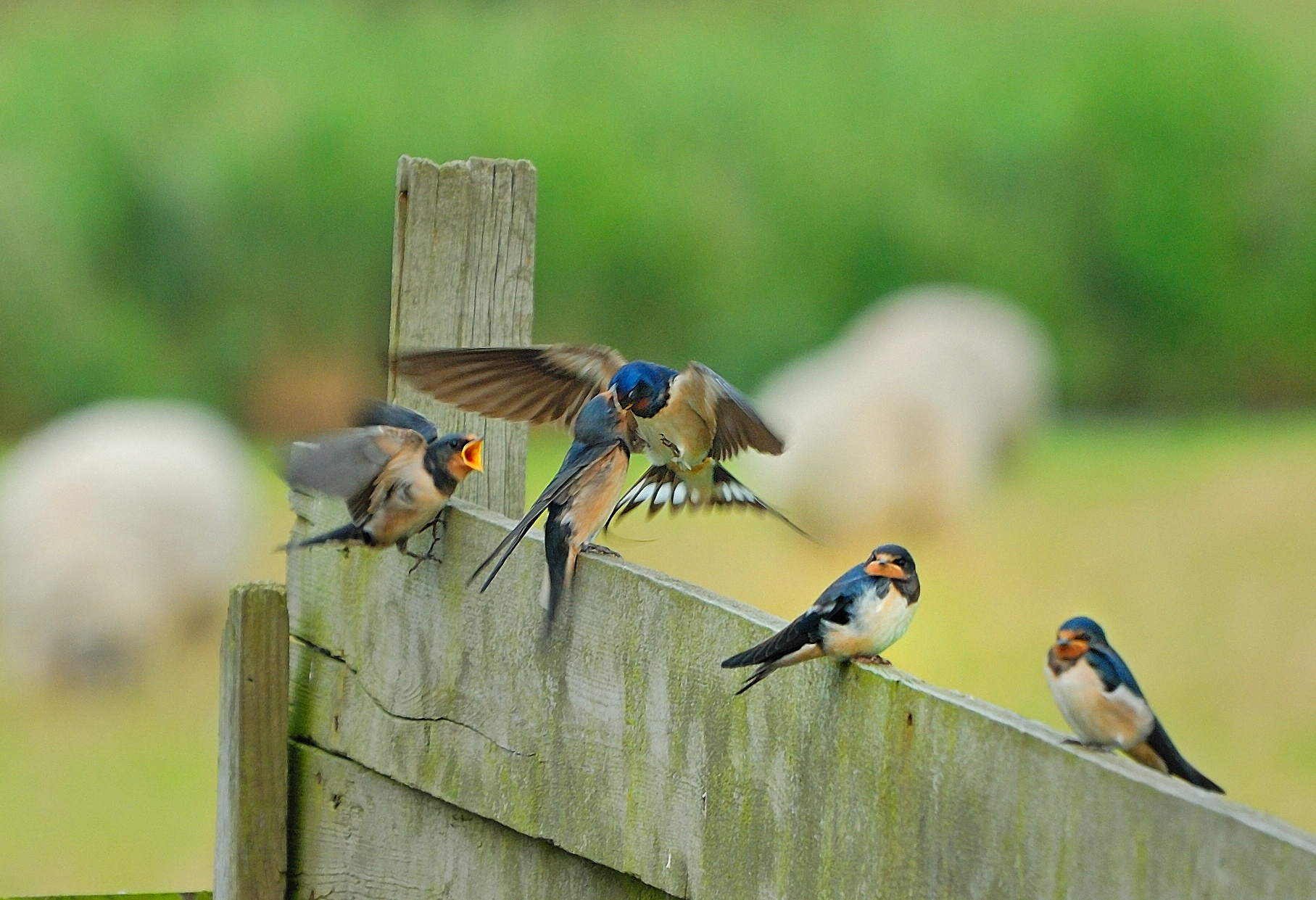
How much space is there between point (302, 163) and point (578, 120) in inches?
75.8

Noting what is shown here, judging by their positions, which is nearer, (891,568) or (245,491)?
(891,568)

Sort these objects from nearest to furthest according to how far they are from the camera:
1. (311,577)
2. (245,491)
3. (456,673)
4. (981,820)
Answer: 1. (981,820)
2. (456,673)
3. (311,577)
4. (245,491)

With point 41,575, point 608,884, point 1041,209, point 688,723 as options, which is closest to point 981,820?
point 688,723

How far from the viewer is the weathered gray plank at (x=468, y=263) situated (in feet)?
6.86

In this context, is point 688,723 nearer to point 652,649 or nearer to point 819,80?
point 652,649

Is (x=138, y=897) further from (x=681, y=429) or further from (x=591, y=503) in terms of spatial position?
(x=681, y=429)

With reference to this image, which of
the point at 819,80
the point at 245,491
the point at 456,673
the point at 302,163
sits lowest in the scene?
the point at 456,673

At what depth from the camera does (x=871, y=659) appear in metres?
1.48

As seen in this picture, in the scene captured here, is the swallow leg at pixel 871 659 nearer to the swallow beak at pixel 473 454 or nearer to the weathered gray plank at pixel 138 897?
the swallow beak at pixel 473 454

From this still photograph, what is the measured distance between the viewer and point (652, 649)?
160 cm

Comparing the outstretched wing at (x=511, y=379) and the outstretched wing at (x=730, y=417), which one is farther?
the outstretched wing at (x=730, y=417)

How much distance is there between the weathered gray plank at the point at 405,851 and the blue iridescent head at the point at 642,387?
58cm

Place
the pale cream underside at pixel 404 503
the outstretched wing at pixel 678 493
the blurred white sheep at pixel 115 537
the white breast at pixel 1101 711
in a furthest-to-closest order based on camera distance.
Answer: the blurred white sheep at pixel 115 537, the outstretched wing at pixel 678 493, the pale cream underside at pixel 404 503, the white breast at pixel 1101 711

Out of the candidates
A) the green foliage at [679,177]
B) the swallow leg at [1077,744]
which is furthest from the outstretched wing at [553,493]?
the green foliage at [679,177]
